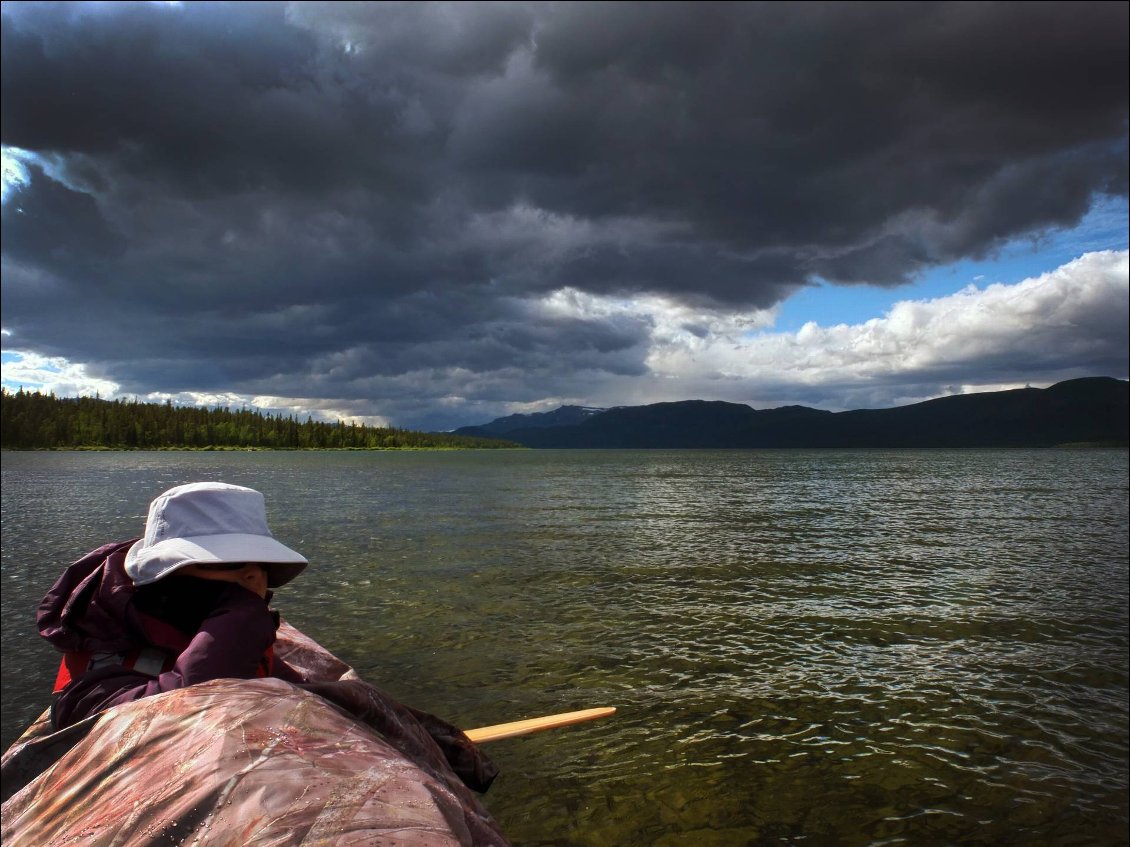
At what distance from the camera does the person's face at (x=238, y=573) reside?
4805 mm

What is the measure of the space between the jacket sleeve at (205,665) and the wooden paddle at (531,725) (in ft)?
14.8

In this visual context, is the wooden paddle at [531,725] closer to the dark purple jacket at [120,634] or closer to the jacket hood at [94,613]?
the dark purple jacket at [120,634]

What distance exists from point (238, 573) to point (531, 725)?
6018 mm

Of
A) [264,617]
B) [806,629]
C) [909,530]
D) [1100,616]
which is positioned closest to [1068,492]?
[909,530]

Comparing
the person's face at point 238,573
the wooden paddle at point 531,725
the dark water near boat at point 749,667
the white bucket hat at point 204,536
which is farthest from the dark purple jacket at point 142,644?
the dark water near boat at point 749,667

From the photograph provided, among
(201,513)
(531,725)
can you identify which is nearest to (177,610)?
(201,513)

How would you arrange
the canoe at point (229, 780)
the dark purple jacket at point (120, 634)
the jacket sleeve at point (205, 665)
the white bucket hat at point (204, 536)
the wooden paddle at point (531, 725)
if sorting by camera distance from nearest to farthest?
the canoe at point (229, 780) < the jacket sleeve at point (205, 665) < the dark purple jacket at point (120, 634) < the white bucket hat at point (204, 536) < the wooden paddle at point (531, 725)

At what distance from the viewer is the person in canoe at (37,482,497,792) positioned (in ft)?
14.8

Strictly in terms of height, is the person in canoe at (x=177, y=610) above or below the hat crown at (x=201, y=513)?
below

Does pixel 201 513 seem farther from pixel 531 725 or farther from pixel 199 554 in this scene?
pixel 531 725

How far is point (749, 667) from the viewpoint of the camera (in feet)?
45.9

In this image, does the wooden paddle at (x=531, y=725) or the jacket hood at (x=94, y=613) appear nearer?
the jacket hood at (x=94, y=613)

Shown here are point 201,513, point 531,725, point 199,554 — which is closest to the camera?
point 199,554

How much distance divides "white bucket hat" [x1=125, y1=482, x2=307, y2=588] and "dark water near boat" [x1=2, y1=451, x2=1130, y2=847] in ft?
18.5
